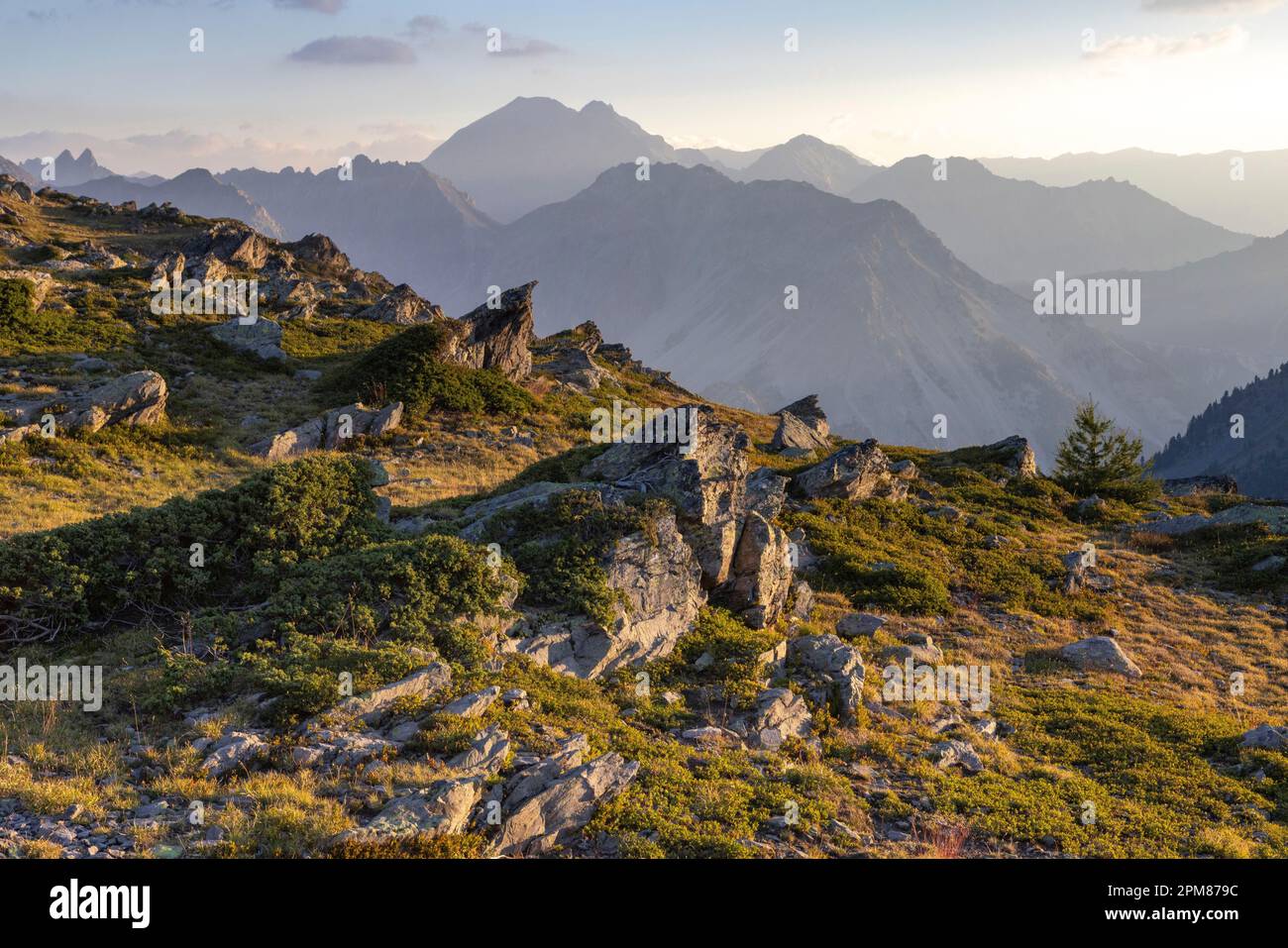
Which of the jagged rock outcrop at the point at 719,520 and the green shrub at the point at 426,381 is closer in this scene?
the jagged rock outcrop at the point at 719,520

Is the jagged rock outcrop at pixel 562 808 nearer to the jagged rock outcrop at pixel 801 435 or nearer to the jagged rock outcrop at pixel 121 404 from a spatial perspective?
the jagged rock outcrop at pixel 121 404

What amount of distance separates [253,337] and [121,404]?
15680 millimetres

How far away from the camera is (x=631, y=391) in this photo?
201 feet

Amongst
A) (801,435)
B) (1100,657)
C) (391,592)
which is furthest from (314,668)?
(801,435)

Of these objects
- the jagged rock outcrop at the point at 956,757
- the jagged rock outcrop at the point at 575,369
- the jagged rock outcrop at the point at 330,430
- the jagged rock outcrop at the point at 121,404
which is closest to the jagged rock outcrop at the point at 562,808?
the jagged rock outcrop at the point at 956,757

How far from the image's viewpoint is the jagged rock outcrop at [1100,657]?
2123 centimetres

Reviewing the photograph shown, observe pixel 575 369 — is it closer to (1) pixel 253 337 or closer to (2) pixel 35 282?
(1) pixel 253 337

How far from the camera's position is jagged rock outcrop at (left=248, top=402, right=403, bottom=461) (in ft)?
101

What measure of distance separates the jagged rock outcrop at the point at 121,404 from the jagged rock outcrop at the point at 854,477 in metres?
27.7

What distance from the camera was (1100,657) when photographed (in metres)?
21.6

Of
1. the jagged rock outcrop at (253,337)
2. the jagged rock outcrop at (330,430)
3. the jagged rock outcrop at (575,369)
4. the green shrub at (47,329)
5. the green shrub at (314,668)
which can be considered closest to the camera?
the green shrub at (314,668)
